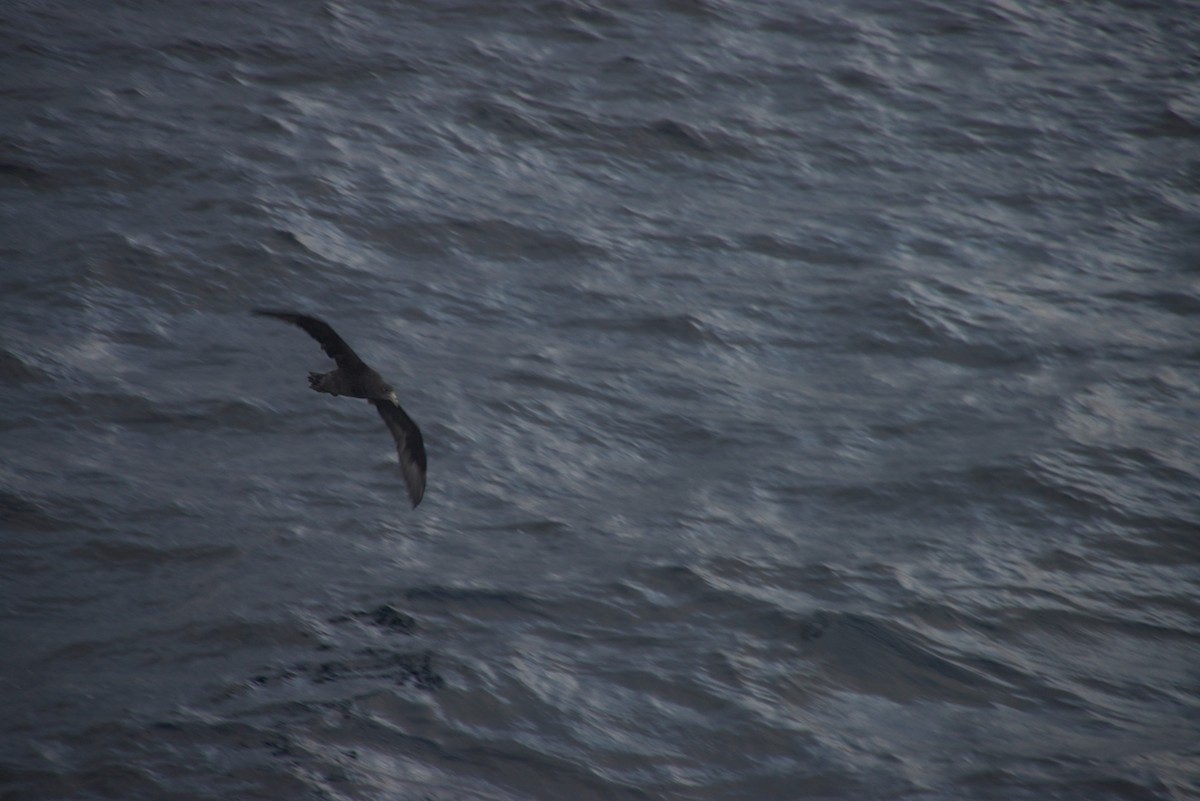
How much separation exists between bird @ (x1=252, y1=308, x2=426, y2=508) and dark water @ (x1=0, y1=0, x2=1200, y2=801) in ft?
1.23

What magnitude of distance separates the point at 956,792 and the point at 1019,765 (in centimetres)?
41

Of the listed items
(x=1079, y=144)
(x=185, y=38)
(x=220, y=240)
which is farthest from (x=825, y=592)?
(x=185, y=38)

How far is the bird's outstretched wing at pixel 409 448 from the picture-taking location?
834 cm

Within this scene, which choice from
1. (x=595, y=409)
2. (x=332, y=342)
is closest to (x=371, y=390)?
(x=332, y=342)

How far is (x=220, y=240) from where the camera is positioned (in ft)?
35.8

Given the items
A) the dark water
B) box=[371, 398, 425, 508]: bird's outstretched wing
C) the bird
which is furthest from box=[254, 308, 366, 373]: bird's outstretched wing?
the dark water

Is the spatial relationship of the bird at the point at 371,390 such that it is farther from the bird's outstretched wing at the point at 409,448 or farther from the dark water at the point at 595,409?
the dark water at the point at 595,409

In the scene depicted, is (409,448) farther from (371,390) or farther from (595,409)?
(595,409)

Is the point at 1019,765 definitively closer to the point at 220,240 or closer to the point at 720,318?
the point at 720,318

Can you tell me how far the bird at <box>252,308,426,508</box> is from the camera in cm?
796

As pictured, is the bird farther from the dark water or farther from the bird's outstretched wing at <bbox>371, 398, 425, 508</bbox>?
the dark water

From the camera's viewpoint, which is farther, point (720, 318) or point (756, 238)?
point (756, 238)

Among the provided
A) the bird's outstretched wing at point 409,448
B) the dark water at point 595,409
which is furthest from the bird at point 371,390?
the dark water at point 595,409

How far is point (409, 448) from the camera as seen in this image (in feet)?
27.7
